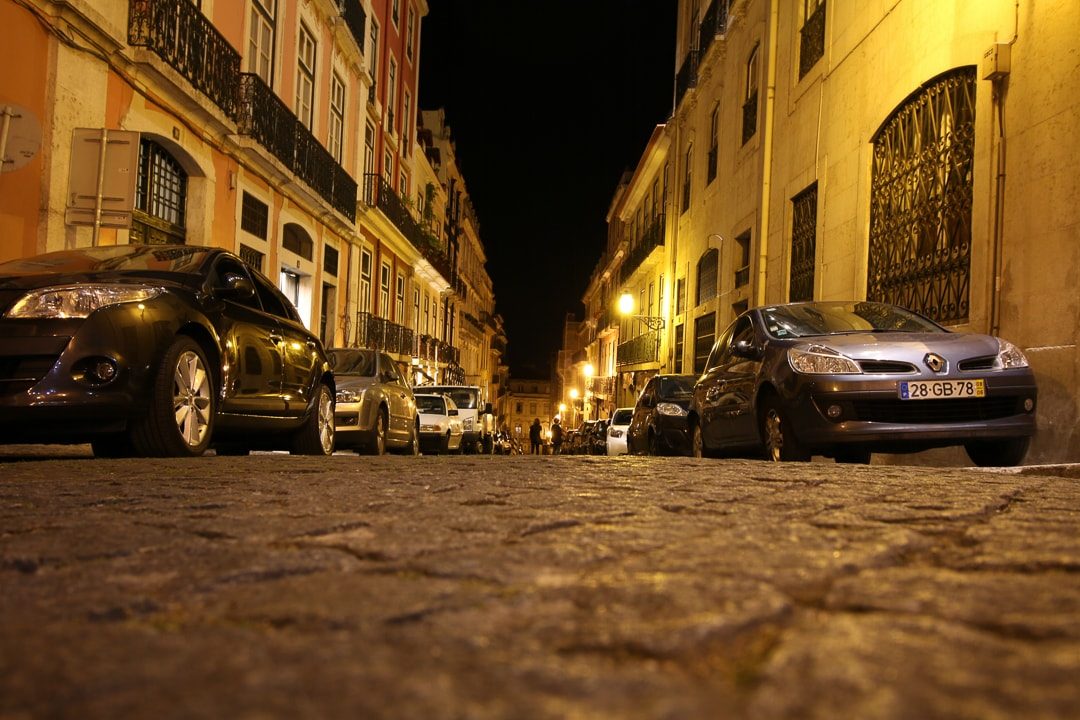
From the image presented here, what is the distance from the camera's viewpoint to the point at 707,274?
22.7m

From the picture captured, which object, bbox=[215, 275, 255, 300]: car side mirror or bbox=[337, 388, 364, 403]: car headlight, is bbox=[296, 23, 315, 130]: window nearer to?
bbox=[337, 388, 364, 403]: car headlight

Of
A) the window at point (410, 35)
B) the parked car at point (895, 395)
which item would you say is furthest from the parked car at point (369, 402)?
the window at point (410, 35)

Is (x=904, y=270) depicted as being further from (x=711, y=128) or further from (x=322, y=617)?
(x=711, y=128)

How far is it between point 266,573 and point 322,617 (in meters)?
0.48

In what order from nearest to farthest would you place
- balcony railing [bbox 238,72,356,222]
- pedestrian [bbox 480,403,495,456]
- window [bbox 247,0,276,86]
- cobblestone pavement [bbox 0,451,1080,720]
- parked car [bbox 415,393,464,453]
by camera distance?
cobblestone pavement [bbox 0,451,1080,720] → balcony railing [bbox 238,72,356,222] → window [bbox 247,0,276,86] → parked car [bbox 415,393,464,453] → pedestrian [bbox 480,403,495,456]

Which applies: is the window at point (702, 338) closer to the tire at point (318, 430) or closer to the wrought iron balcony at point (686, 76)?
the wrought iron balcony at point (686, 76)

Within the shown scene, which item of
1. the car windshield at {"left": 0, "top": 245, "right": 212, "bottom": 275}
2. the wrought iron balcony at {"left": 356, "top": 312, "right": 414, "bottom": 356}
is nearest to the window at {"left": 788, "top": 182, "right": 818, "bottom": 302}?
the car windshield at {"left": 0, "top": 245, "right": 212, "bottom": 275}

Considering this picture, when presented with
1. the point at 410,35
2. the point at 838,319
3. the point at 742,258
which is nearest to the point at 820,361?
the point at 838,319

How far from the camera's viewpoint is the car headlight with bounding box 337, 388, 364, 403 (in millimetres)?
10930

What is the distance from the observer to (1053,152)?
8.43 metres

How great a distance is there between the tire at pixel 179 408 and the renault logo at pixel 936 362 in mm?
5277

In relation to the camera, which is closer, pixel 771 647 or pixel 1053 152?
pixel 771 647

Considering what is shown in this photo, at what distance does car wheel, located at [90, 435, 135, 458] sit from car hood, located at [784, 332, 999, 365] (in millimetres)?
5107

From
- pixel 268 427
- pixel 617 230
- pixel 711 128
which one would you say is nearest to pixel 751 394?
pixel 268 427
